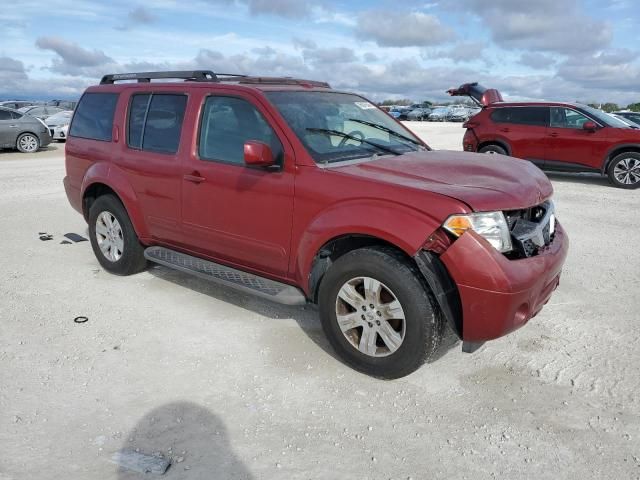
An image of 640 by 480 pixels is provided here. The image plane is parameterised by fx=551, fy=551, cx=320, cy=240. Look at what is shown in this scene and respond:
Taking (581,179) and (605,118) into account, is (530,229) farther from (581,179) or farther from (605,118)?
(581,179)

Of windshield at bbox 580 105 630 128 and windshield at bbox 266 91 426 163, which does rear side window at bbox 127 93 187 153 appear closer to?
windshield at bbox 266 91 426 163

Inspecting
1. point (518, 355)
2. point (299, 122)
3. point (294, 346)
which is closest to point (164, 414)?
point (294, 346)

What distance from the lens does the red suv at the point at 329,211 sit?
318 centimetres

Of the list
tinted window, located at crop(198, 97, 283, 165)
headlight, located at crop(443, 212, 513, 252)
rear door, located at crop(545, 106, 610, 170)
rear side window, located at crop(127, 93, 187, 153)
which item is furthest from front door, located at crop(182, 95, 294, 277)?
rear door, located at crop(545, 106, 610, 170)

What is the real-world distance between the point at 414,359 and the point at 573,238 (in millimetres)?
4604

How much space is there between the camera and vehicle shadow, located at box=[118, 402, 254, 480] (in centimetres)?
268

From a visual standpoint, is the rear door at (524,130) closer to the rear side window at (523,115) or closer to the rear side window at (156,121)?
the rear side window at (523,115)

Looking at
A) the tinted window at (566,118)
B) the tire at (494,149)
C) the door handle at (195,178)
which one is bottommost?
the tire at (494,149)

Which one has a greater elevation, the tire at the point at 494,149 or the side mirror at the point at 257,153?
the side mirror at the point at 257,153

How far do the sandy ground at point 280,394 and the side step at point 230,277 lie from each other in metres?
0.40

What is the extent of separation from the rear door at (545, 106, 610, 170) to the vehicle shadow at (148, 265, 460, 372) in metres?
8.74

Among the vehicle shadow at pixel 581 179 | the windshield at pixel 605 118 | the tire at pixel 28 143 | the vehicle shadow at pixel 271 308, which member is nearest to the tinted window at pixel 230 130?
the vehicle shadow at pixel 271 308

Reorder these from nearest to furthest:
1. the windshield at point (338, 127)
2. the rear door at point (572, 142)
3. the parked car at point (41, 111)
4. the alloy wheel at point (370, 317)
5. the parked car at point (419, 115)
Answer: the alloy wheel at point (370, 317)
the windshield at point (338, 127)
the rear door at point (572, 142)
the parked car at point (41, 111)
the parked car at point (419, 115)

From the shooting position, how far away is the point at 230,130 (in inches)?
169
